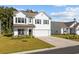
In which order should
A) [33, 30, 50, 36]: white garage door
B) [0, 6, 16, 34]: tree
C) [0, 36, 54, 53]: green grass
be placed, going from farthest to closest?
[33, 30, 50, 36]: white garage door < [0, 6, 16, 34]: tree < [0, 36, 54, 53]: green grass

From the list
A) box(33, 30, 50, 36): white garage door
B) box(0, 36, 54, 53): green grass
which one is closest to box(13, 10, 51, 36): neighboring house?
box(33, 30, 50, 36): white garage door

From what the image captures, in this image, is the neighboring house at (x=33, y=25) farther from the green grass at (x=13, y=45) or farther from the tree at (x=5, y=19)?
the green grass at (x=13, y=45)

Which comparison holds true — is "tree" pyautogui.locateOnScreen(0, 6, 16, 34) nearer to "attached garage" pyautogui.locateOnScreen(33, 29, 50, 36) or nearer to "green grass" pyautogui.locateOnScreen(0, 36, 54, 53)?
"green grass" pyautogui.locateOnScreen(0, 36, 54, 53)

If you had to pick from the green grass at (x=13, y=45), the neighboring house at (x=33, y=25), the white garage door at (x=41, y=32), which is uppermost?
the neighboring house at (x=33, y=25)

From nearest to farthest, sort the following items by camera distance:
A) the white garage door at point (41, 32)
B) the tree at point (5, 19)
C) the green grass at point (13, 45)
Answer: the green grass at point (13, 45) → the tree at point (5, 19) → the white garage door at point (41, 32)

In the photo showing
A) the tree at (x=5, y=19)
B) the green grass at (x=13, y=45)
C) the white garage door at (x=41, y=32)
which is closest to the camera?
the green grass at (x=13, y=45)

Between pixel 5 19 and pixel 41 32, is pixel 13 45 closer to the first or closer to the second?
pixel 5 19

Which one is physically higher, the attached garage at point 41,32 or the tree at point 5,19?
the tree at point 5,19

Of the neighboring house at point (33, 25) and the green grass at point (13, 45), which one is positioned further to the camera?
the neighboring house at point (33, 25)

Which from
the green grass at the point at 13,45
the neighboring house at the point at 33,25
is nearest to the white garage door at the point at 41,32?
the neighboring house at the point at 33,25

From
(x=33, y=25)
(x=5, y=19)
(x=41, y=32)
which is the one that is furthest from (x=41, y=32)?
(x=5, y=19)

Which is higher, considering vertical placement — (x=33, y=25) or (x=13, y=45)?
(x=33, y=25)
